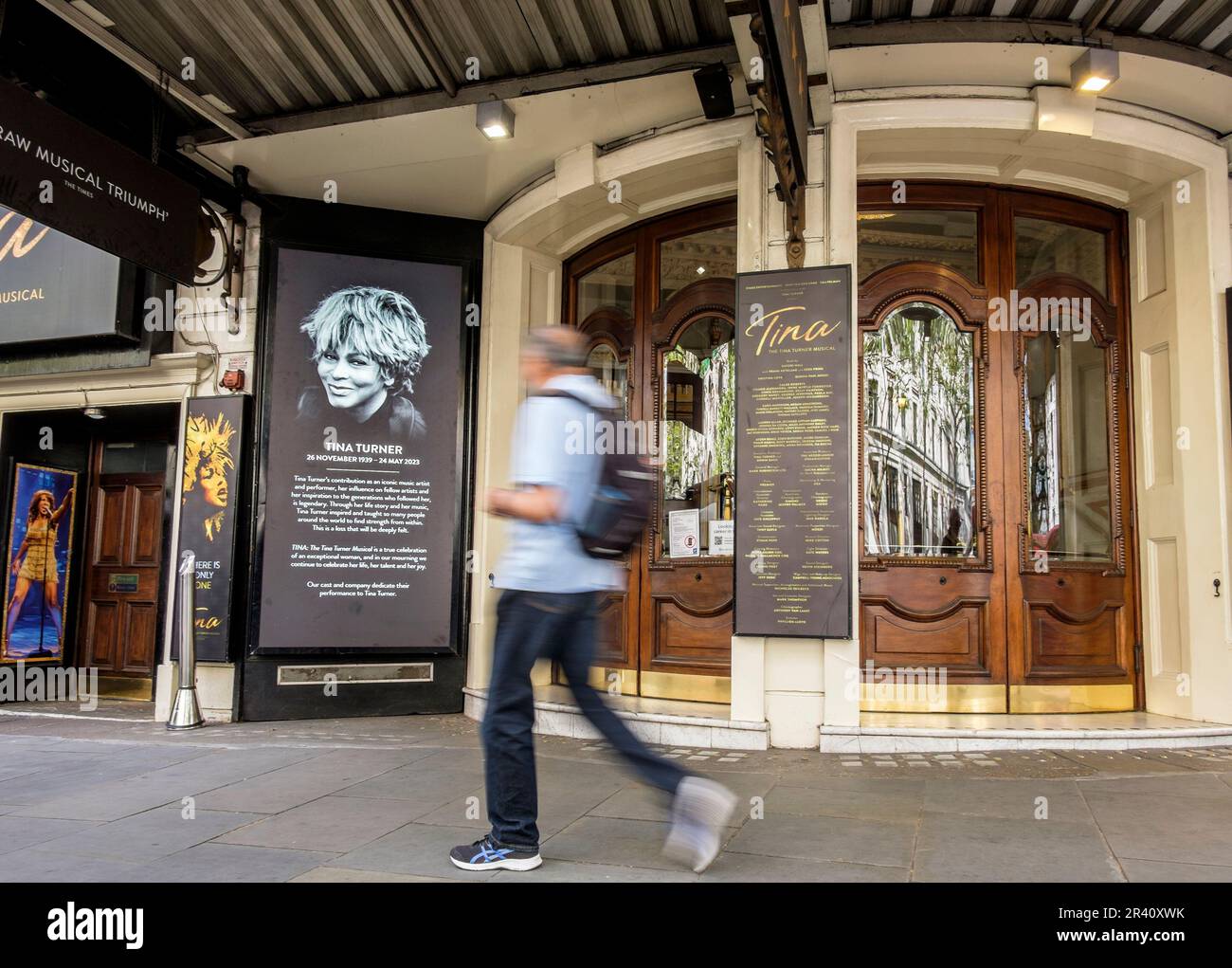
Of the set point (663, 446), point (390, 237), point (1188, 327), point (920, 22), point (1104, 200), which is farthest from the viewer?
point (390, 237)

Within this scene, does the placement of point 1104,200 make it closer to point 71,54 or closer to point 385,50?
point 385,50

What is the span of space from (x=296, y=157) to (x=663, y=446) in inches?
143

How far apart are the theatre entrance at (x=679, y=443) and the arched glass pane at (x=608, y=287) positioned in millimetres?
32

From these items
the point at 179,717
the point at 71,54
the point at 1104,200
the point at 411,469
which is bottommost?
the point at 179,717

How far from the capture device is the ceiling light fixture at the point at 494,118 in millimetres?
6414

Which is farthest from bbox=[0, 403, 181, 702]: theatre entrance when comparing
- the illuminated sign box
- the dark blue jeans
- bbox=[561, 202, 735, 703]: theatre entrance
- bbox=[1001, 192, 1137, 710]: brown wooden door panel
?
bbox=[1001, 192, 1137, 710]: brown wooden door panel

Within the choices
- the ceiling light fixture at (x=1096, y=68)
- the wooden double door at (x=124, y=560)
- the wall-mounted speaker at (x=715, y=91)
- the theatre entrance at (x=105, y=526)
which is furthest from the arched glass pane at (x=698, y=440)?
the wooden double door at (x=124, y=560)

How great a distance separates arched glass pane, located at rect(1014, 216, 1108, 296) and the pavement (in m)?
3.38

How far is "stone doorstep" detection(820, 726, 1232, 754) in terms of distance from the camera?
5598mm

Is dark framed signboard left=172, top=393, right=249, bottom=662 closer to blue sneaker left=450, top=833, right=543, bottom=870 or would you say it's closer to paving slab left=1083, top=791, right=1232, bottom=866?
blue sneaker left=450, top=833, right=543, bottom=870

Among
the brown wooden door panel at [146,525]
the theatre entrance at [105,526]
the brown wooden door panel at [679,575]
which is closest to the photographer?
the brown wooden door panel at [679,575]

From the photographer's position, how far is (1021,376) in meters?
6.62

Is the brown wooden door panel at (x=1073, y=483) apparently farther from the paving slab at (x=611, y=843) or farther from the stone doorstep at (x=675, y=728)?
the paving slab at (x=611, y=843)

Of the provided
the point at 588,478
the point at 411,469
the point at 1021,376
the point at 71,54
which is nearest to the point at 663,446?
the point at 411,469
